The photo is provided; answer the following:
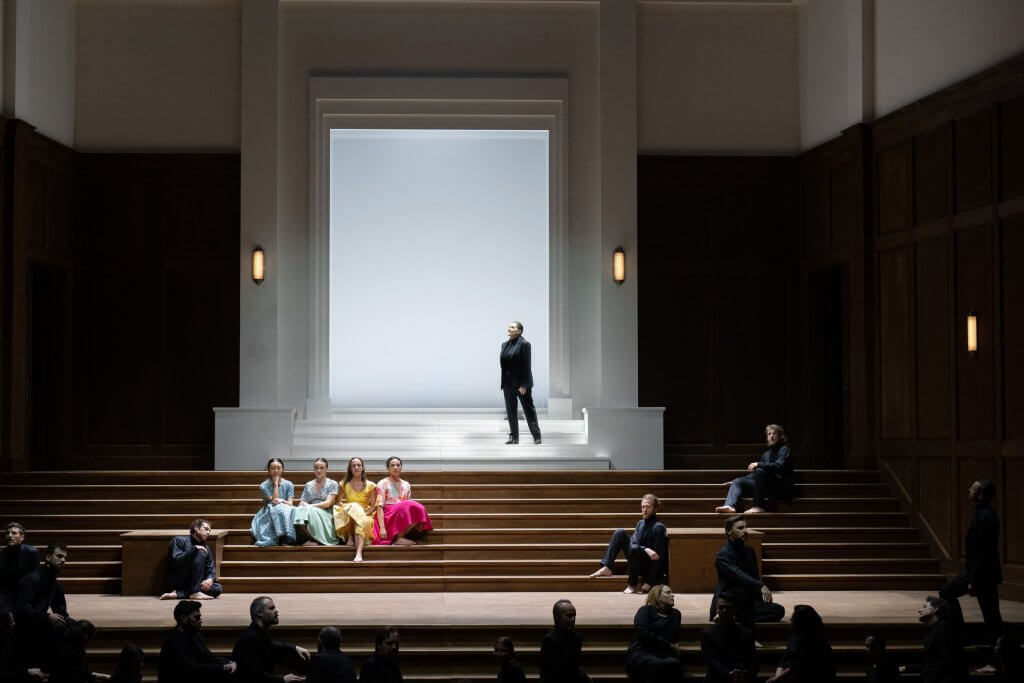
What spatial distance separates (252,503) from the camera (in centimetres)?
1429

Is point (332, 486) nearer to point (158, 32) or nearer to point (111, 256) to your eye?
point (111, 256)

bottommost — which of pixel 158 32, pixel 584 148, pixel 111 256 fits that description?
pixel 111 256

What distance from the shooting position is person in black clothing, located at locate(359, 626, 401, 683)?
27.3 ft

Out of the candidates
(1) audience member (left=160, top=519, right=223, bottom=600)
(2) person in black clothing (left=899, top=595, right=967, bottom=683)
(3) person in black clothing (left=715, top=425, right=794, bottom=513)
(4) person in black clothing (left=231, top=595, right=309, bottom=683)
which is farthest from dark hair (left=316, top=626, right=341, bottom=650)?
(3) person in black clothing (left=715, top=425, right=794, bottom=513)

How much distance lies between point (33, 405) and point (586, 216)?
24.6 ft

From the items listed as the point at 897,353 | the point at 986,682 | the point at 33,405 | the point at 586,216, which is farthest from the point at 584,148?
the point at 986,682

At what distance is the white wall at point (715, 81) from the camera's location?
58.9ft

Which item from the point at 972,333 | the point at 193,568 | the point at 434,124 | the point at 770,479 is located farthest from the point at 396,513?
the point at 434,124

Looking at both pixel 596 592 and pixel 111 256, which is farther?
pixel 111 256

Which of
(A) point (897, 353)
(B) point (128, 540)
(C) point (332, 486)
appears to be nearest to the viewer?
(B) point (128, 540)

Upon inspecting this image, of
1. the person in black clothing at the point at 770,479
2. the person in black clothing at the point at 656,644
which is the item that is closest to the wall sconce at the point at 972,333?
the person in black clothing at the point at 770,479

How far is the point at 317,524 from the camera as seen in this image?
13.5 m

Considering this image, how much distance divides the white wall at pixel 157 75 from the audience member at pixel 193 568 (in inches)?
273

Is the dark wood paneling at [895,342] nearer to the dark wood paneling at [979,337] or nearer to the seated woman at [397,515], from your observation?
the dark wood paneling at [979,337]
